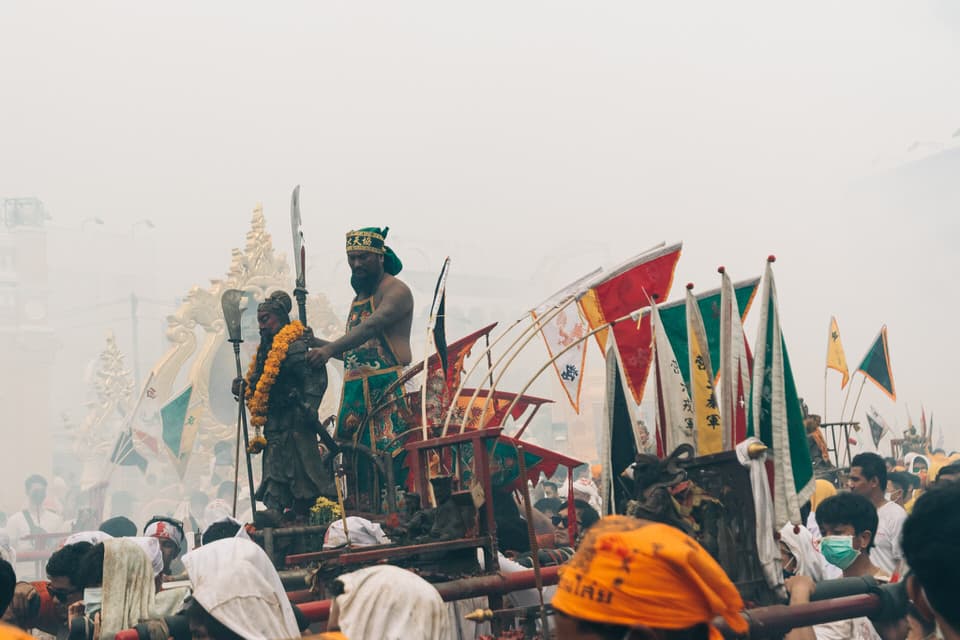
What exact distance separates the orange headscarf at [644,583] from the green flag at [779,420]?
7.95ft

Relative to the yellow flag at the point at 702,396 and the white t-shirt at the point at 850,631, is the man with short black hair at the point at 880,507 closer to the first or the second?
the white t-shirt at the point at 850,631

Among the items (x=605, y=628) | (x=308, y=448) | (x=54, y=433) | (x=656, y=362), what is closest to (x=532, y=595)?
(x=656, y=362)

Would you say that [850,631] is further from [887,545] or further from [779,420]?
[887,545]

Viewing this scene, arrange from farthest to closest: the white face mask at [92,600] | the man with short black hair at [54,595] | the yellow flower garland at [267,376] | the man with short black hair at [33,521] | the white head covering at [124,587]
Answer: the man with short black hair at [33,521] → the yellow flower garland at [267,376] → the man with short black hair at [54,595] → the white face mask at [92,600] → the white head covering at [124,587]

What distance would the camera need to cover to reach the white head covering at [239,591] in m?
2.98

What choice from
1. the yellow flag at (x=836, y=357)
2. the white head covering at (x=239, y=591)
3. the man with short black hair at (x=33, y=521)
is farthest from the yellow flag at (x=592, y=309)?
the man with short black hair at (x=33, y=521)

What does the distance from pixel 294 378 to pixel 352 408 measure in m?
0.74

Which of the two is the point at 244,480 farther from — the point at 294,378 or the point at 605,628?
the point at 605,628

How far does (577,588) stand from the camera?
1.97 metres

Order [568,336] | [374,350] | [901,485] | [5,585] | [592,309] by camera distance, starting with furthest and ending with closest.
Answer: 1. [901,485]
2. [568,336]
3. [374,350]
4. [592,309]
5. [5,585]

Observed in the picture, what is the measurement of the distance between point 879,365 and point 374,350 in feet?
28.1

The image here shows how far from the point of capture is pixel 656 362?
4957mm

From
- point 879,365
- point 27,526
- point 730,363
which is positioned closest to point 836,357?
point 879,365

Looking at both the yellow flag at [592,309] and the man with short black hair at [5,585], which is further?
the yellow flag at [592,309]
